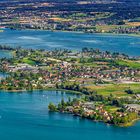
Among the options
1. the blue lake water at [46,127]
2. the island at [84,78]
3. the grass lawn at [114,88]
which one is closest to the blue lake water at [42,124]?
the blue lake water at [46,127]

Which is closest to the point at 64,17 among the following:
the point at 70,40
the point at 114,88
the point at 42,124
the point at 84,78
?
the point at 70,40

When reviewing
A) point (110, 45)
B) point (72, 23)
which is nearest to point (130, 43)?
point (110, 45)

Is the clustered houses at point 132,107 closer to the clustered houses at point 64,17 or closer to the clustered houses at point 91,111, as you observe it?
the clustered houses at point 91,111

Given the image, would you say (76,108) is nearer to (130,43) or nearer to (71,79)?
(71,79)

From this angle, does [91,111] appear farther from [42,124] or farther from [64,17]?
[64,17]


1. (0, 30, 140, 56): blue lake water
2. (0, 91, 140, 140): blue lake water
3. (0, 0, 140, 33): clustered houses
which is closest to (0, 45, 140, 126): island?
(0, 91, 140, 140): blue lake water

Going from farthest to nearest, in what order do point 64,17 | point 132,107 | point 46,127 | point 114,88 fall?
point 64,17, point 114,88, point 132,107, point 46,127

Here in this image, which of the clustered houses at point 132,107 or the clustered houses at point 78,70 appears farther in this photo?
the clustered houses at point 78,70
